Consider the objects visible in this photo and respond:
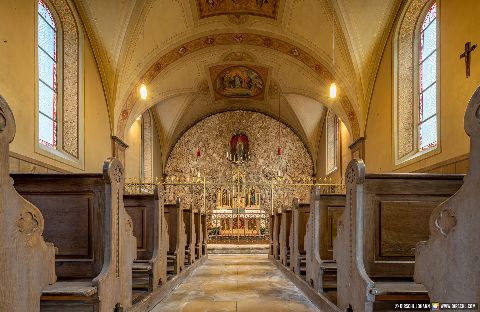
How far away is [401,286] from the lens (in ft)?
10.4

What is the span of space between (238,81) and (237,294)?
11.8 meters

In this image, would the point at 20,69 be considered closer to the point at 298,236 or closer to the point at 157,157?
the point at 298,236

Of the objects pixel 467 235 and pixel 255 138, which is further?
pixel 255 138

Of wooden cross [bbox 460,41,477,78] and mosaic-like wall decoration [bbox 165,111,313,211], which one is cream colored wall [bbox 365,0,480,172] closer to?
wooden cross [bbox 460,41,477,78]

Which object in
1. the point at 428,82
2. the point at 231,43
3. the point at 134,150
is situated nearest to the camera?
the point at 428,82

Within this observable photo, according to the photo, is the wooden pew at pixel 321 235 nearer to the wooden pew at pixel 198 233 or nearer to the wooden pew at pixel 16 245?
the wooden pew at pixel 16 245

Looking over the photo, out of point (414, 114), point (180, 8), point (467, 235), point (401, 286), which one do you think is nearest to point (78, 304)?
point (401, 286)

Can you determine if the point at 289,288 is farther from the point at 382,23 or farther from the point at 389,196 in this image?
the point at 382,23

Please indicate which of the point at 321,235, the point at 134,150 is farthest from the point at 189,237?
the point at 134,150

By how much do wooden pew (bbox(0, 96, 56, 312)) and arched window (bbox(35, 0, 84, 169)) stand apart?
618 cm

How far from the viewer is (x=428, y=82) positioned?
9.03 m

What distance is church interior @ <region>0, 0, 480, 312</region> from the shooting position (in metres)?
3.07

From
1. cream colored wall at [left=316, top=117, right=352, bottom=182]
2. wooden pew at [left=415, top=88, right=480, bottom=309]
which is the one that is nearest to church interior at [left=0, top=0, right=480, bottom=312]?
wooden pew at [left=415, top=88, right=480, bottom=309]

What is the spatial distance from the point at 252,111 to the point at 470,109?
17647 millimetres
